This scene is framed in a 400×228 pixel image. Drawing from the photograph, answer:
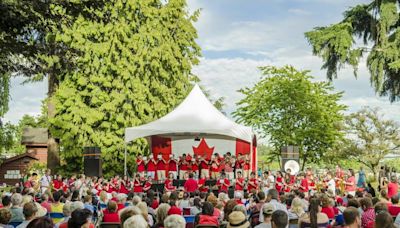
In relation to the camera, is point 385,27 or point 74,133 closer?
point 385,27

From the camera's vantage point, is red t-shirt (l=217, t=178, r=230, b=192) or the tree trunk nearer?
red t-shirt (l=217, t=178, r=230, b=192)

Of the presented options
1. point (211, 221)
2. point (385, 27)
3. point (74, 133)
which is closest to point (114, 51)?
point (74, 133)

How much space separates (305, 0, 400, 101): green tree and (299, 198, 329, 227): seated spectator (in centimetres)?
2107

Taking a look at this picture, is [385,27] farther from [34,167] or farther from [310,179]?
[34,167]

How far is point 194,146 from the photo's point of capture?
28641 mm

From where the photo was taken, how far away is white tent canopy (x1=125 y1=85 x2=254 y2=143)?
20.9m

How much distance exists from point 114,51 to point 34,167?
12386 millimetres

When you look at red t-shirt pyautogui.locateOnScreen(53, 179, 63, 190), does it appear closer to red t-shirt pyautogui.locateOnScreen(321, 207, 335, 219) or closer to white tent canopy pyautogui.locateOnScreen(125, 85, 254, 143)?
white tent canopy pyautogui.locateOnScreen(125, 85, 254, 143)

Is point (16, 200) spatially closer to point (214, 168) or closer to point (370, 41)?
point (214, 168)

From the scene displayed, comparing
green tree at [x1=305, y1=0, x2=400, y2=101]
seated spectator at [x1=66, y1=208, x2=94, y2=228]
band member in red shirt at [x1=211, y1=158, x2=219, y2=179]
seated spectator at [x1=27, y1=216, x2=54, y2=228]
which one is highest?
green tree at [x1=305, y1=0, x2=400, y2=101]

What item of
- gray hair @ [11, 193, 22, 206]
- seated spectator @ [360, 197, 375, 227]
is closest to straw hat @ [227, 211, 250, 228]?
seated spectator @ [360, 197, 375, 227]

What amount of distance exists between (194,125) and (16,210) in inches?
511

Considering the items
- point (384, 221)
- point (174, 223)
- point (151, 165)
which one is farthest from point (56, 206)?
point (151, 165)

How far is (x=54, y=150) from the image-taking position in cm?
3381
